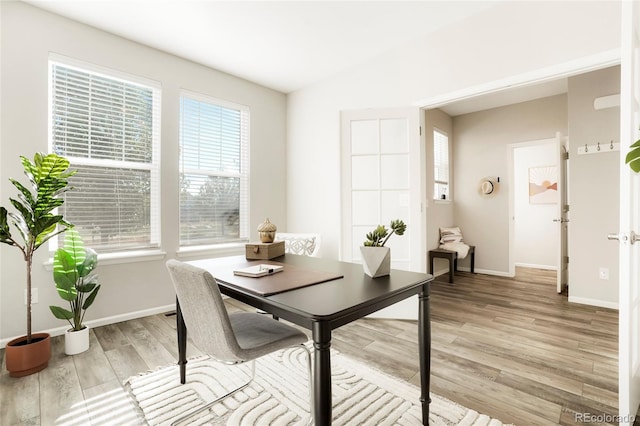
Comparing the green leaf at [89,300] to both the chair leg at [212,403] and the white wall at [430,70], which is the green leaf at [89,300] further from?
the white wall at [430,70]

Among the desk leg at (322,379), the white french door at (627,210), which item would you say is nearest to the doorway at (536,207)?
the white french door at (627,210)

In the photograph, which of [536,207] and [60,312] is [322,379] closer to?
[60,312]

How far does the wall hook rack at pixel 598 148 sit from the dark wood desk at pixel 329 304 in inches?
127

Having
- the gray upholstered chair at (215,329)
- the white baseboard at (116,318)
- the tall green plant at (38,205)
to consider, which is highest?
the tall green plant at (38,205)

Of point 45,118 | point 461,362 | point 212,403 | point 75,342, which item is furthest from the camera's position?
point 45,118

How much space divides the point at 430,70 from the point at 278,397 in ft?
10.00

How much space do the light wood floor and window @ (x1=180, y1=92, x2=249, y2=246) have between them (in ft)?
3.24

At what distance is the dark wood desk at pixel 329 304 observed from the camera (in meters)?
1.01

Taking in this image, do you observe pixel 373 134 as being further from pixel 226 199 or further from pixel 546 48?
pixel 226 199

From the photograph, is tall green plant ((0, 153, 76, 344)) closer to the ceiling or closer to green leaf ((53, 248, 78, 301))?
green leaf ((53, 248, 78, 301))

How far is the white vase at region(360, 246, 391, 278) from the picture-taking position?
59.2 inches

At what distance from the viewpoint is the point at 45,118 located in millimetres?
2547

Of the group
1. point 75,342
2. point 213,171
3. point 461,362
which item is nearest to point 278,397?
point 461,362

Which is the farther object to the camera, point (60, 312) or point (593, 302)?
point (593, 302)
